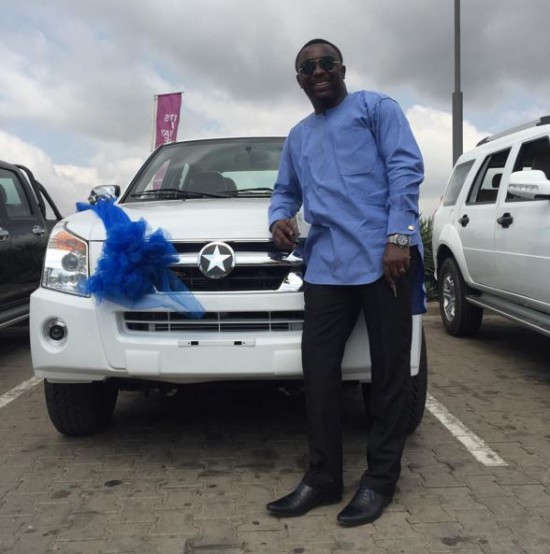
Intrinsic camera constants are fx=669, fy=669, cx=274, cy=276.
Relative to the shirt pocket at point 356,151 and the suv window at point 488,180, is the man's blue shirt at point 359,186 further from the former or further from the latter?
the suv window at point 488,180

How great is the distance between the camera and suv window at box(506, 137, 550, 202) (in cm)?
526

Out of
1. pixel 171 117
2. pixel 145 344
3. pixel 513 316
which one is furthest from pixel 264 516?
pixel 171 117

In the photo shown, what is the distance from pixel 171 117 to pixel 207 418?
12.2 metres

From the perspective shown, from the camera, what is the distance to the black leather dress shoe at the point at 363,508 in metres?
2.64

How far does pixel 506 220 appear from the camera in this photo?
5.18 m

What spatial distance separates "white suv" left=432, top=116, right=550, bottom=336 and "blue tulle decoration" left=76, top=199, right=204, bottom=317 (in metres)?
2.64

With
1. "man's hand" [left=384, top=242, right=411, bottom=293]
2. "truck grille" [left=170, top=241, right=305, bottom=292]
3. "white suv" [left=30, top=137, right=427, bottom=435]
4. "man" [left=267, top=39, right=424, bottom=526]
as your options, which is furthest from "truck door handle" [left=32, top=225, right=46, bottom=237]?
"man's hand" [left=384, top=242, right=411, bottom=293]

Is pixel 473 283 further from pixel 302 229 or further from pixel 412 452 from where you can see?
pixel 302 229

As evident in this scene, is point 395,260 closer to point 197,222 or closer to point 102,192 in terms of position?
point 197,222

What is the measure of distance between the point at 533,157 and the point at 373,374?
341 centimetres

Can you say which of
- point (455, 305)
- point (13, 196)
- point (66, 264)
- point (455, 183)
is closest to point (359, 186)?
point (66, 264)

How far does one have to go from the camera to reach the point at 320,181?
280 centimetres

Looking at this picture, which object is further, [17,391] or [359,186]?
[17,391]

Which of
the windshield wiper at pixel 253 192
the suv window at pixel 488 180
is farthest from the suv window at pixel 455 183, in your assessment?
the windshield wiper at pixel 253 192
